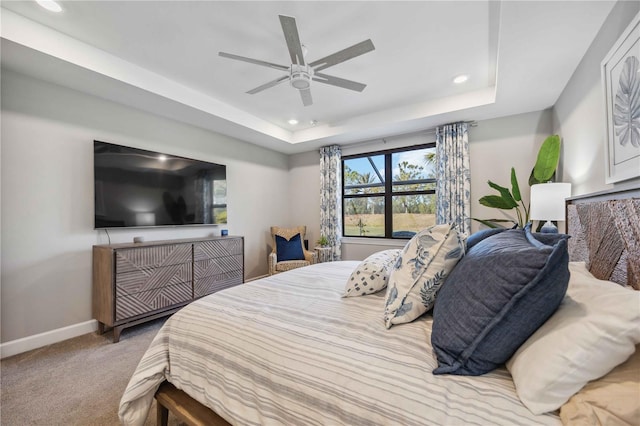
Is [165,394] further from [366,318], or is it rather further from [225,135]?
[225,135]

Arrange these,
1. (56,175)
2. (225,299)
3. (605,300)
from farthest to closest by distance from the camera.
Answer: (56,175), (225,299), (605,300)

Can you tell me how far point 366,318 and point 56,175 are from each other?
3.22m

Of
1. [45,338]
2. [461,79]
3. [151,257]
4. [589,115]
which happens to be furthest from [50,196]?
[589,115]

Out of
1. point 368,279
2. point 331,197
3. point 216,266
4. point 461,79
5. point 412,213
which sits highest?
point 461,79

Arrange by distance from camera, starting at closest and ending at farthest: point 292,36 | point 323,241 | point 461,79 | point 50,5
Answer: point 292,36 < point 50,5 < point 461,79 < point 323,241

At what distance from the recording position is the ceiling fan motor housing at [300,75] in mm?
2135

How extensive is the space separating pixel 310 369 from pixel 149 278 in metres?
2.54

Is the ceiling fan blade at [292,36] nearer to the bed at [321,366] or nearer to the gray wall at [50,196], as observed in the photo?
the bed at [321,366]

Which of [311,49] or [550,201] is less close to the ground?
[311,49]

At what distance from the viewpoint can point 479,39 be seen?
2.22m

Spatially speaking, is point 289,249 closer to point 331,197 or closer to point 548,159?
point 331,197

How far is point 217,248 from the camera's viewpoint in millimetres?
3391

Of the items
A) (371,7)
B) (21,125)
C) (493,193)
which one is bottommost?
(493,193)

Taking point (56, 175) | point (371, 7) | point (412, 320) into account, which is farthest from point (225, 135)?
point (412, 320)
